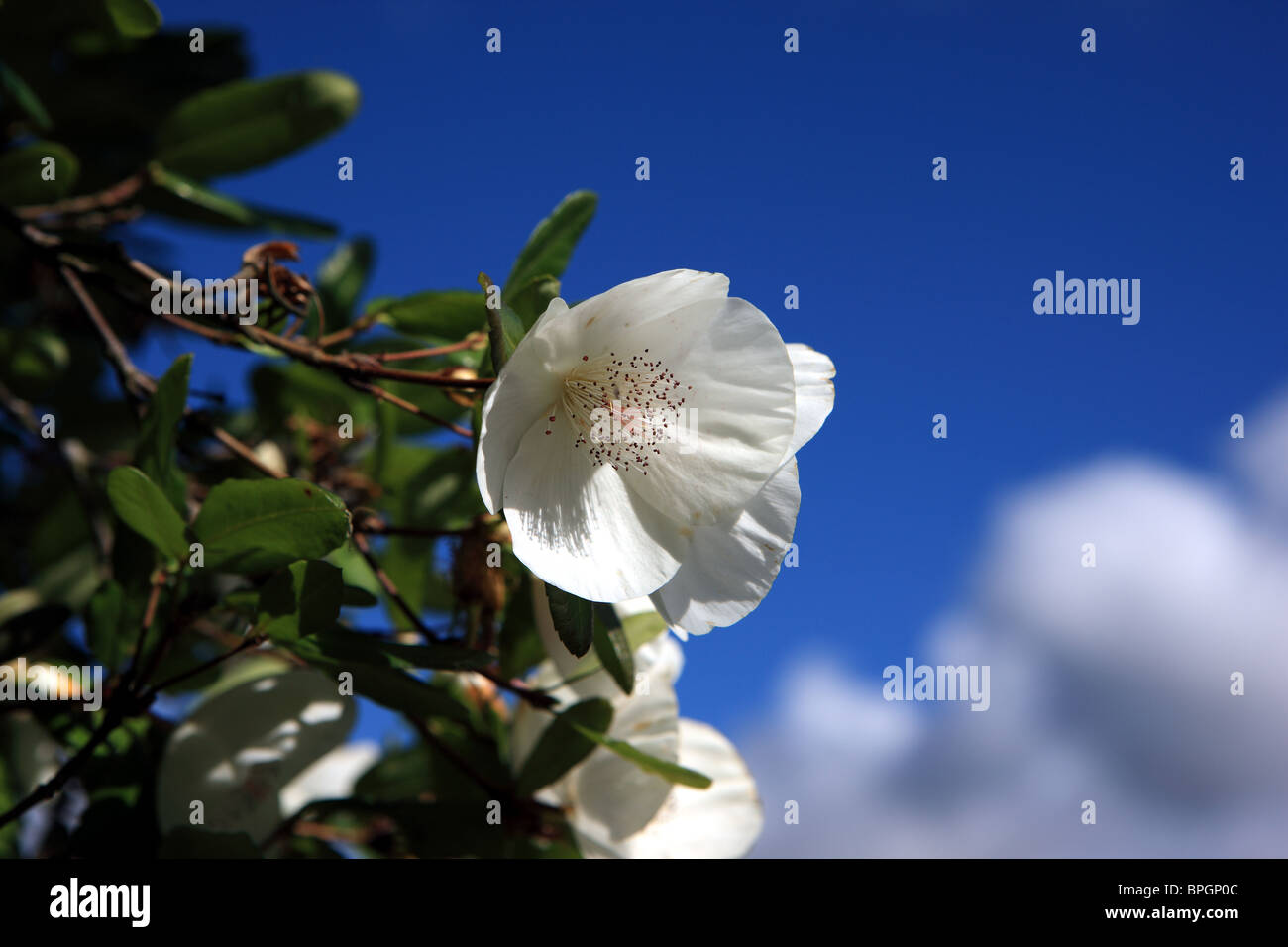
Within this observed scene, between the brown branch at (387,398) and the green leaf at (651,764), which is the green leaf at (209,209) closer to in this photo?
the brown branch at (387,398)

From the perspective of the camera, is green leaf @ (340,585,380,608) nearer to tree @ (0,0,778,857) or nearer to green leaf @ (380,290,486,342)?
tree @ (0,0,778,857)

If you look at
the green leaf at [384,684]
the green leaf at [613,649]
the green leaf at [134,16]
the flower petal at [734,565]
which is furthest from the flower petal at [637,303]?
the green leaf at [134,16]

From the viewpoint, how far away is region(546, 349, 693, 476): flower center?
1.10m

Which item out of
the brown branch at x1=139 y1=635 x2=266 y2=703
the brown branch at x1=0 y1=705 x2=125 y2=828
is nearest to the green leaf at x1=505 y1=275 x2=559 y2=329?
the brown branch at x1=139 y1=635 x2=266 y2=703

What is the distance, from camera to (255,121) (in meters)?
1.84

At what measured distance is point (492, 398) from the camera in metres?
0.97

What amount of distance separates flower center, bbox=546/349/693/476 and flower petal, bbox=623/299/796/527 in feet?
0.05

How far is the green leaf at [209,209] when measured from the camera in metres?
1.81

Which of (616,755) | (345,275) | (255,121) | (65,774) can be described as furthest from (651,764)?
(255,121)

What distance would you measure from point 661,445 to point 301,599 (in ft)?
1.39

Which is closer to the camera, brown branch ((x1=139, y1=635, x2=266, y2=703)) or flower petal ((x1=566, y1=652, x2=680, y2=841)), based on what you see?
brown branch ((x1=139, y1=635, x2=266, y2=703))
